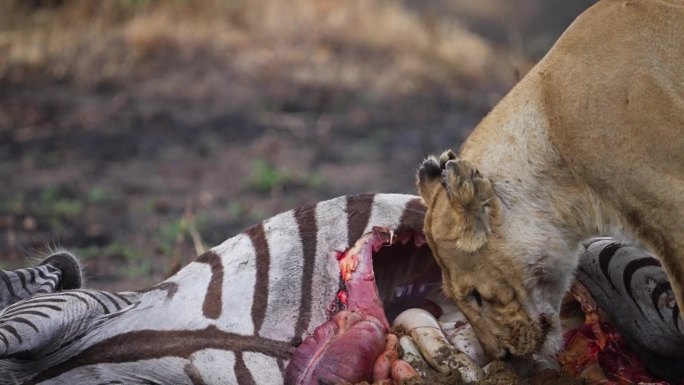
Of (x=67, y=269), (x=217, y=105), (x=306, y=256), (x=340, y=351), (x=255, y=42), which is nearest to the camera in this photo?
(x=340, y=351)

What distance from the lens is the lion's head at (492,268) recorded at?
380 centimetres

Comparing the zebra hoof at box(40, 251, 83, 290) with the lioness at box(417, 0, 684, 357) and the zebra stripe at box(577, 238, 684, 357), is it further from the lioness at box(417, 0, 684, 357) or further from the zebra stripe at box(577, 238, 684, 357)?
the zebra stripe at box(577, 238, 684, 357)

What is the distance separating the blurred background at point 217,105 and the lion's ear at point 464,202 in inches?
114

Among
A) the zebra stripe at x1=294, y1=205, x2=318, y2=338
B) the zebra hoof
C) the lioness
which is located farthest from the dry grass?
the lioness

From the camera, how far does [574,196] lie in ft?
12.5

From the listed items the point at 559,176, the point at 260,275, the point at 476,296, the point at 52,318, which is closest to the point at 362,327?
the point at 476,296

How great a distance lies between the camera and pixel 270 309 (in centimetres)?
407

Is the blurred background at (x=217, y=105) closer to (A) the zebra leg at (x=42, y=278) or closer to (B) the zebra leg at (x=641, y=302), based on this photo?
(A) the zebra leg at (x=42, y=278)

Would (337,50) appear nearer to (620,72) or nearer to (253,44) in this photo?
(253,44)

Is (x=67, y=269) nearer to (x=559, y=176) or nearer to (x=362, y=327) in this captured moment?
(x=362, y=327)

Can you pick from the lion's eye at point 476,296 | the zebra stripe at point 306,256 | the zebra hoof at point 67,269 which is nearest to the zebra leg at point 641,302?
the lion's eye at point 476,296

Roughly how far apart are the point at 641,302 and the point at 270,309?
50.8 inches

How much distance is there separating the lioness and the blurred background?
116 inches

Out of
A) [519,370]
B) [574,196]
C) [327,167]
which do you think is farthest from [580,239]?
[327,167]
